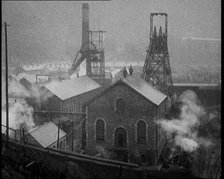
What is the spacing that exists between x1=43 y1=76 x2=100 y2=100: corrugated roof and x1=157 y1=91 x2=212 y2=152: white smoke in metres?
10.9

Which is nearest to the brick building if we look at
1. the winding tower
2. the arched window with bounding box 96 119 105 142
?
the arched window with bounding box 96 119 105 142

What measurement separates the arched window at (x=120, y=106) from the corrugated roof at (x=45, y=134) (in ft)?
16.1

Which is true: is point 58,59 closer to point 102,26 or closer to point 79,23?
point 79,23

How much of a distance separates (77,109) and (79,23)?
14776 mm

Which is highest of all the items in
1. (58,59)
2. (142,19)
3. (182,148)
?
(142,19)

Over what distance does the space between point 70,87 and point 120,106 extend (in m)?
12.1

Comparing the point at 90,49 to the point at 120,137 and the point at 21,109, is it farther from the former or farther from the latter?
the point at 120,137

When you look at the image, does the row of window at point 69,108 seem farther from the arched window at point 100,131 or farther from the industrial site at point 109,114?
the arched window at point 100,131

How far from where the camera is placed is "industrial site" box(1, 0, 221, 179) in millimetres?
13578

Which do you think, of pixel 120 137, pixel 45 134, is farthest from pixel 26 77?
pixel 120 137

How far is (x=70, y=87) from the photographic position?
2945 centimetres

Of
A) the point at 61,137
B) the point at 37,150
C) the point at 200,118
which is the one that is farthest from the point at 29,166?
the point at 200,118

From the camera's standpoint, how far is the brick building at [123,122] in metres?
18.3

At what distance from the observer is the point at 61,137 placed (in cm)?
1956
